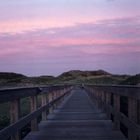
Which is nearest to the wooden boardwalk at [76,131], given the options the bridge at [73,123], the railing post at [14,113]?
the bridge at [73,123]

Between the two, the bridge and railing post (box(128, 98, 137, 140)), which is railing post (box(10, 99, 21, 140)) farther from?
railing post (box(128, 98, 137, 140))

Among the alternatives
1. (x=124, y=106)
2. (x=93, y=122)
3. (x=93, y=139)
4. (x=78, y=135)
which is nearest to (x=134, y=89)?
(x=93, y=139)

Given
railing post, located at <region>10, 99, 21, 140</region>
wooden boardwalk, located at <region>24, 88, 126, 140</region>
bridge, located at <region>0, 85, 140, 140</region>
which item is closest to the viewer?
bridge, located at <region>0, 85, 140, 140</region>

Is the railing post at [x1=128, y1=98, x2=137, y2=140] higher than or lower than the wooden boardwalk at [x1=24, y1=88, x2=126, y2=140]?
higher

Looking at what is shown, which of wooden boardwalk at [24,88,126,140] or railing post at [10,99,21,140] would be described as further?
wooden boardwalk at [24,88,126,140]

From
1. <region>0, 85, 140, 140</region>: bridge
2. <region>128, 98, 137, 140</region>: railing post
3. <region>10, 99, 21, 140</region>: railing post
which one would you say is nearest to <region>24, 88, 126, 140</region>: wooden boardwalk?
<region>0, 85, 140, 140</region>: bridge

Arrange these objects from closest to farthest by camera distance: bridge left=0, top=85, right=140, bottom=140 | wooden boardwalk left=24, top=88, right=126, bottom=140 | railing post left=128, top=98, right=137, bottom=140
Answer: bridge left=0, top=85, right=140, bottom=140, railing post left=128, top=98, right=137, bottom=140, wooden boardwalk left=24, top=88, right=126, bottom=140

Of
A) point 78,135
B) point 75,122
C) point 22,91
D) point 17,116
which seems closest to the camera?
point 17,116

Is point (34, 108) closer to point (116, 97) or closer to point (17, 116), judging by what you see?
point (116, 97)

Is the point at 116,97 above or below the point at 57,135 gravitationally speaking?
above

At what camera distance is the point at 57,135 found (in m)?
10.7

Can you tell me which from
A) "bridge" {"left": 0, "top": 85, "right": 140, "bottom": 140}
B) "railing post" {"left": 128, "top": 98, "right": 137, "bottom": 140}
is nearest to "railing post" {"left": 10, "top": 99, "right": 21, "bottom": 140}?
"bridge" {"left": 0, "top": 85, "right": 140, "bottom": 140}

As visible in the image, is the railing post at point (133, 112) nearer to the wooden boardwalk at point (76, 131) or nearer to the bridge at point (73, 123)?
the bridge at point (73, 123)

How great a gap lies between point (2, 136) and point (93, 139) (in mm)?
3667
